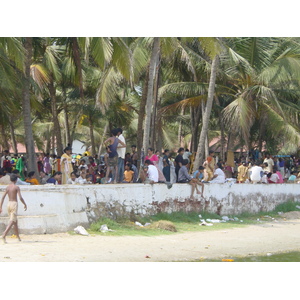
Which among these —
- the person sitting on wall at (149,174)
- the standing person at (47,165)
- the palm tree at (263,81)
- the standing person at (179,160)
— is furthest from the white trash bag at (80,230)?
the palm tree at (263,81)

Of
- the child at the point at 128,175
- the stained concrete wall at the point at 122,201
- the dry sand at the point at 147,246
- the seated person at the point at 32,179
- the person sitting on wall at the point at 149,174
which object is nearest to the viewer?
the dry sand at the point at 147,246

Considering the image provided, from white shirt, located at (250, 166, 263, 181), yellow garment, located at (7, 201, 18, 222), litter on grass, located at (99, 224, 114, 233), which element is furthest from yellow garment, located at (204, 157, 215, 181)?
yellow garment, located at (7, 201, 18, 222)

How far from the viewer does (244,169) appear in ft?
65.4

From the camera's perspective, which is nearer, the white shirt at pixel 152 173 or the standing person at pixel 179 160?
the white shirt at pixel 152 173

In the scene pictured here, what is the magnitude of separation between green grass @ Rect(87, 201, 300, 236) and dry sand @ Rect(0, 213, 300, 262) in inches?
15.9

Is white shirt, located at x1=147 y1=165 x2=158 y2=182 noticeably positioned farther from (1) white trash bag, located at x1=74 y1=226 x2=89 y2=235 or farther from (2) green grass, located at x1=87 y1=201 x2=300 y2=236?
(1) white trash bag, located at x1=74 y1=226 x2=89 y2=235

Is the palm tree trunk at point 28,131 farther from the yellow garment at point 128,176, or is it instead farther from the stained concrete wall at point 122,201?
the stained concrete wall at point 122,201

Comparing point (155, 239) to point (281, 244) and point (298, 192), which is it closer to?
point (281, 244)

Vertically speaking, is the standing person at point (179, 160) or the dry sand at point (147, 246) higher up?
the standing person at point (179, 160)

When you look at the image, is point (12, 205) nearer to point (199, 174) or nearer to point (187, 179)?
point (187, 179)

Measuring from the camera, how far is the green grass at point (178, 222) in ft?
41.5

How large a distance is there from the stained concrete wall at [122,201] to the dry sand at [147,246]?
1.65 feet

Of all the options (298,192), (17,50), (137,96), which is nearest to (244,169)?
(298,192)

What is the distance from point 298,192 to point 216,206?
4.88 meters
